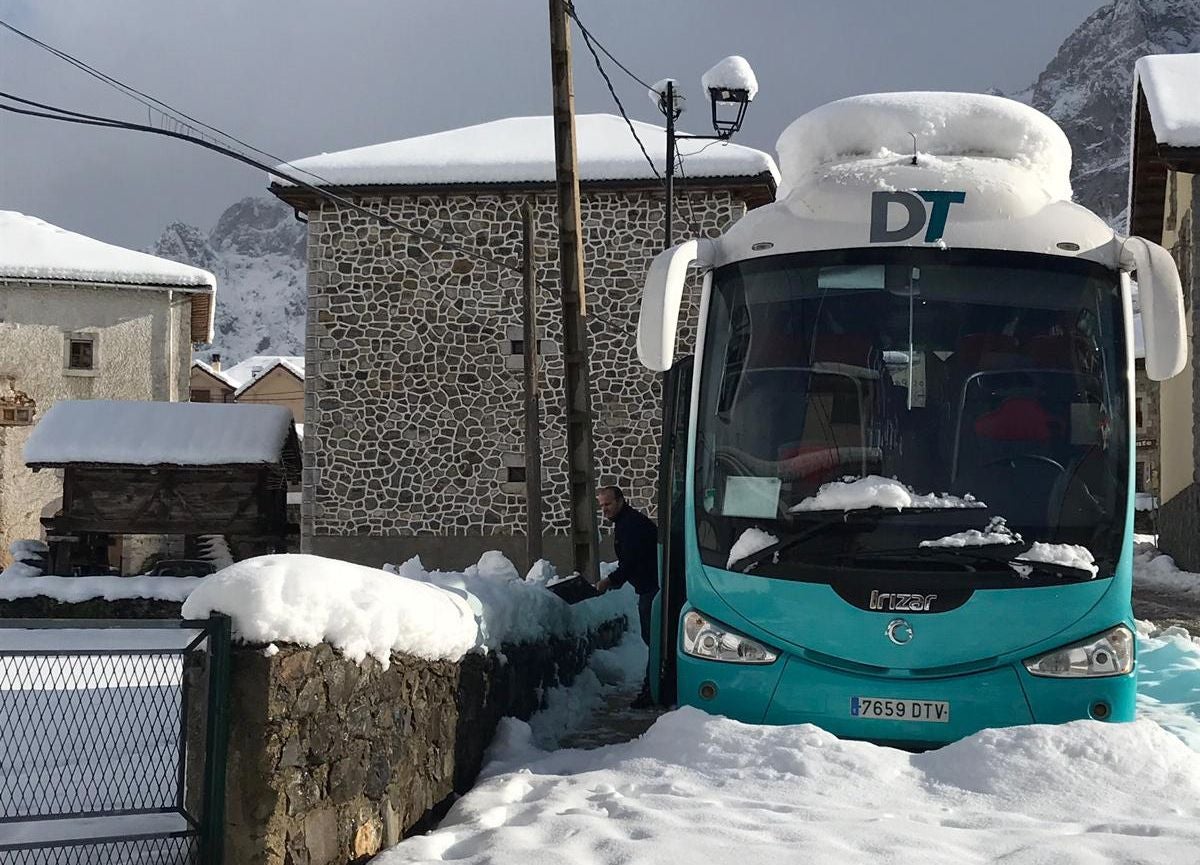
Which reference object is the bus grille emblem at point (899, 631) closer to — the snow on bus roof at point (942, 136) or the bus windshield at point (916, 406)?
the bus windshield at point (916, 406)

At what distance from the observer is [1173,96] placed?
19.4m

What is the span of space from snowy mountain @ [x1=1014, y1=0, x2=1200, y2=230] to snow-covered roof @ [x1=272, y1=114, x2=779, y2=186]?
123732 millimetres

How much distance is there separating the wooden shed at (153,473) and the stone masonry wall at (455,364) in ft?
3.72

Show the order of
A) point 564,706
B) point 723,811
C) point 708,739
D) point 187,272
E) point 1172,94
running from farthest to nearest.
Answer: point 187,272 < point 1172,94 < point 564,706 < point 708,739 < point 723,811

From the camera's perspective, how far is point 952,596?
5.73 metres

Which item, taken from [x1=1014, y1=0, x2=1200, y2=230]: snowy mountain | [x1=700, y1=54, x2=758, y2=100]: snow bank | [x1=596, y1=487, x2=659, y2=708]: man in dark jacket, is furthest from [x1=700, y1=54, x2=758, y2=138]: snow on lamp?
[x1=1014, y1=0, x2=1200, y2=230]: snowy mountain

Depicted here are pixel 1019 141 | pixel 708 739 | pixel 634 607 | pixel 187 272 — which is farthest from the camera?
pixel 187 272

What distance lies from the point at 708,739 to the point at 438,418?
19.7 metres

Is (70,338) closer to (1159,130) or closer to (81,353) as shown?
(81,353)

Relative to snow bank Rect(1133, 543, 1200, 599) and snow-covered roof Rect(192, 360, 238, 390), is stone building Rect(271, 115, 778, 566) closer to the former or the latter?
snow bank Rect(1133, 543, 1200, 599)

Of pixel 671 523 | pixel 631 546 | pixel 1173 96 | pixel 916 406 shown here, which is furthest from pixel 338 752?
pixel 1173 96

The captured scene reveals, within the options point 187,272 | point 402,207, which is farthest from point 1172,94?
point 187,272

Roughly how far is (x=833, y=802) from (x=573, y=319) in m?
8.71

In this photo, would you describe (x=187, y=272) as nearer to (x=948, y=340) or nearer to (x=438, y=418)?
(x=438, y=418)
